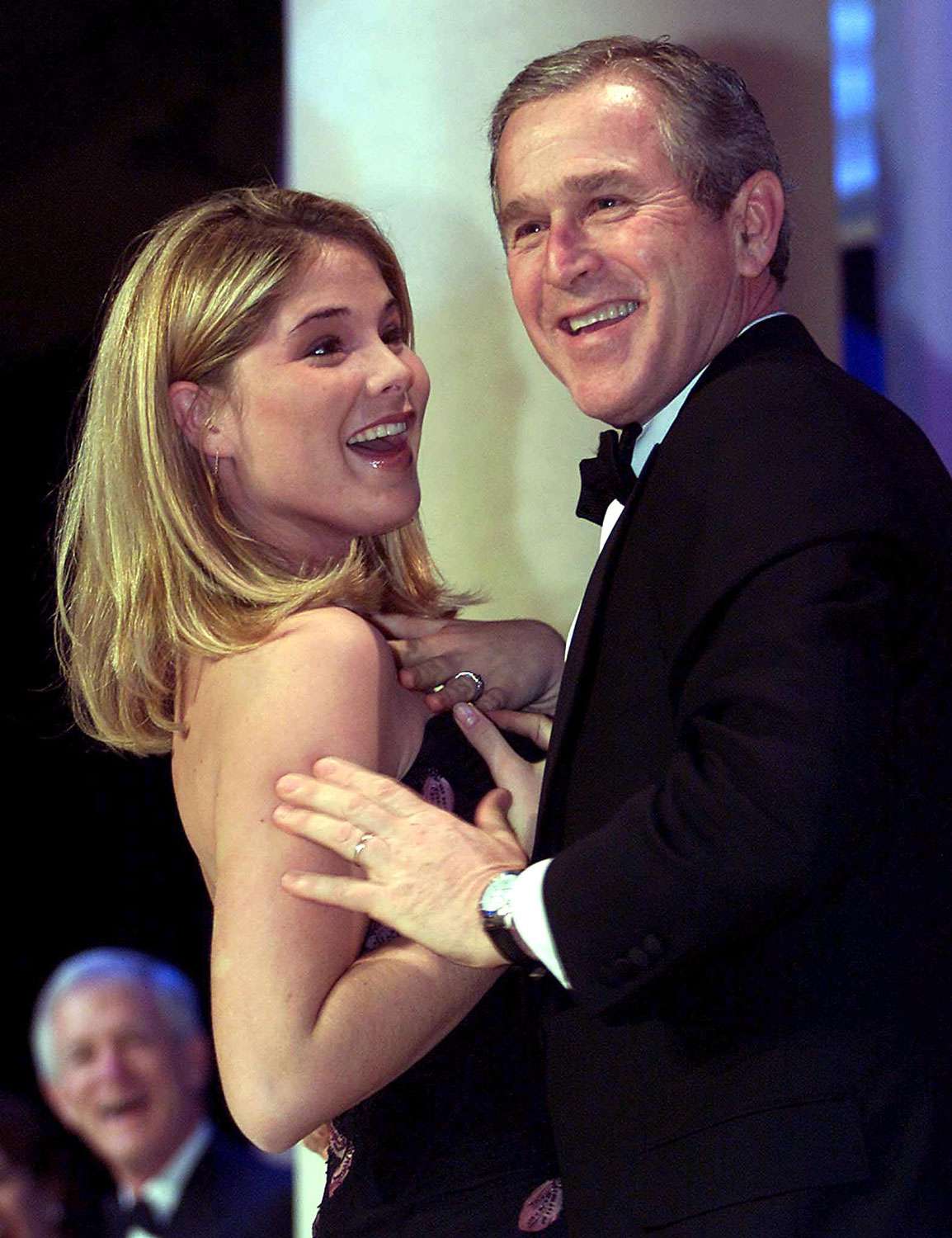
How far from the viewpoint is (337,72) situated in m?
2.84

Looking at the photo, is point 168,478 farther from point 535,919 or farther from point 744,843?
point 744,843

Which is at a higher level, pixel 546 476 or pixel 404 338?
pixel 404 338

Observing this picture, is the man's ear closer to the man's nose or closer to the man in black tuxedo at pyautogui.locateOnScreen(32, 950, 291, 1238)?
the man's nose

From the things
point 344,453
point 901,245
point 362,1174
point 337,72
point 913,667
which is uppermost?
point 337,72

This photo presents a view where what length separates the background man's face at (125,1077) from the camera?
4.07 m

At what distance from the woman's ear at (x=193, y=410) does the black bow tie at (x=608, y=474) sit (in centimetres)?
45

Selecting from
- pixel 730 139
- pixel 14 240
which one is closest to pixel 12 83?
pixel 14 240

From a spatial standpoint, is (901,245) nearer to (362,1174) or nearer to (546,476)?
(546,476)

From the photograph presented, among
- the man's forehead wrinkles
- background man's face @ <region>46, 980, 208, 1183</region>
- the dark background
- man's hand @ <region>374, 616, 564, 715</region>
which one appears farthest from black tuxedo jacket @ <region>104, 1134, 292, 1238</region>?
the man's forehead wrinkles

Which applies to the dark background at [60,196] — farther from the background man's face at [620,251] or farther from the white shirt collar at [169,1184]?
the background man's face at [620,251]

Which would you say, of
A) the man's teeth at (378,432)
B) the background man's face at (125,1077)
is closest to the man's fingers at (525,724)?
the man's teeth at (378,432)

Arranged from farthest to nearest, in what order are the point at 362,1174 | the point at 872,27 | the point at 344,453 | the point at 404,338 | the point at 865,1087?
the point at 872,27 < the point at 404,338 < the point at 344,453 < the point at 362,1174 < the point at 865,1087

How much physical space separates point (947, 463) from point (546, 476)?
0.98 m

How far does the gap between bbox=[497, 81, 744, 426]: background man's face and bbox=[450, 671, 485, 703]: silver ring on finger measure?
0.34m
